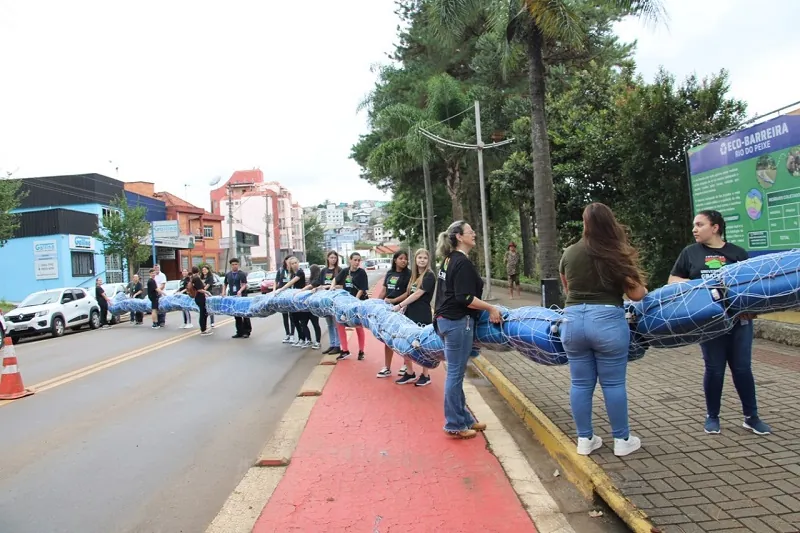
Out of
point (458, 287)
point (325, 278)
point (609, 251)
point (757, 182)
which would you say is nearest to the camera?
point (609, 251)

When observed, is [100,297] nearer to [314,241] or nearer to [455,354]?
[455,354]

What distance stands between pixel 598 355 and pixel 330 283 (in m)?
6.68

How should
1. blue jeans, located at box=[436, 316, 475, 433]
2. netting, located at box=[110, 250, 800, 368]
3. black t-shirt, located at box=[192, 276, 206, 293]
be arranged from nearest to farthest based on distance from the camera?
netting, located at box=[110, 250, 800, 368]
blue jeans, located at box=[436, 316, 475, 433]
black t-shirt, located at box=[192, 276, 206, 293]

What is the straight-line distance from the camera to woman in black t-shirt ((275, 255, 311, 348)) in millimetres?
11055

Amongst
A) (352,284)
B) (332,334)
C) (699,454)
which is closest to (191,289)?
(332,334)

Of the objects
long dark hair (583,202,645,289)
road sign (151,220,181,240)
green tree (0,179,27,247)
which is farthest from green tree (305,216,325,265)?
long dark hair (583,202,645,289)

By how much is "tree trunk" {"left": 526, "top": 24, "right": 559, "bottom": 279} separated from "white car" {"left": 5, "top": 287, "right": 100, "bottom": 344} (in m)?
13.9

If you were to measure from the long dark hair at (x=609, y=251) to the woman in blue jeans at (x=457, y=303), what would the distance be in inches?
41.3

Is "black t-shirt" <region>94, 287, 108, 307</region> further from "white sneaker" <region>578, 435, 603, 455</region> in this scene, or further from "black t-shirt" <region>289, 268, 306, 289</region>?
"white sneaker" <region>578, 435, 603, 455</region>

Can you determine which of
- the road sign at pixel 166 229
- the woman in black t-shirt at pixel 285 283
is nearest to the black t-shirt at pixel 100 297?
the woman in black t-shirt at pixel 285 283

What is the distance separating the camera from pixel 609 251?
3.92 m

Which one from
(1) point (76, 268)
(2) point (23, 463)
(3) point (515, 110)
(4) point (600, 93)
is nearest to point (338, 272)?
(2) point (23, 463)

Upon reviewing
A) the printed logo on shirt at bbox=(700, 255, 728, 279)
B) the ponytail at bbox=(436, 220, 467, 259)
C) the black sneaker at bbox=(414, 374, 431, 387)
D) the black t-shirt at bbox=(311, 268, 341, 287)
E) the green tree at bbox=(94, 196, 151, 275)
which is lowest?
the black sneaker at bbox=(414, 374, 431, 387)

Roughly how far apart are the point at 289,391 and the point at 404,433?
2.55m
